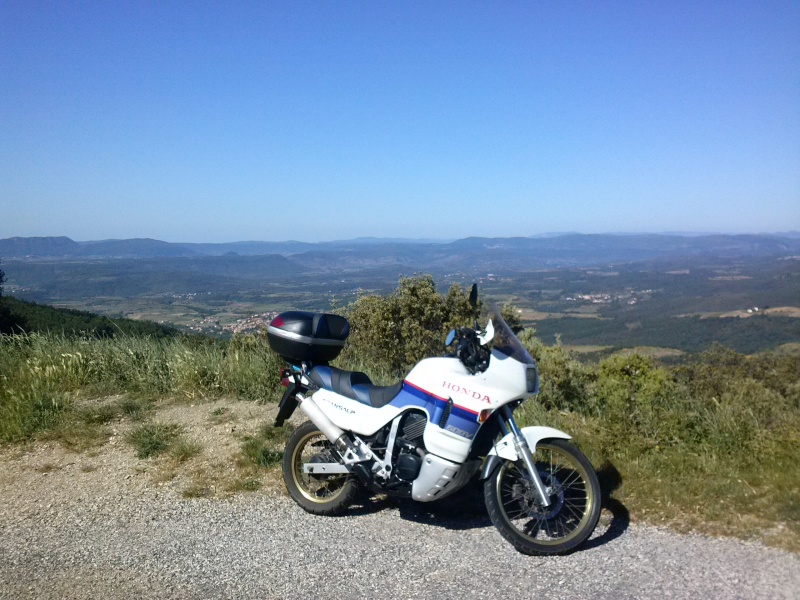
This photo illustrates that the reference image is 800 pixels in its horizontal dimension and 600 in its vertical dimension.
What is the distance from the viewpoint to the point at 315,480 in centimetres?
455

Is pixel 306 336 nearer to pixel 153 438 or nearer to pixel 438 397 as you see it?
pixel 438 397

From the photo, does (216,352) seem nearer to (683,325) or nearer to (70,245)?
(683,325)

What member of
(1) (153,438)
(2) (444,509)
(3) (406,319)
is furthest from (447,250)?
(2) (444,509)

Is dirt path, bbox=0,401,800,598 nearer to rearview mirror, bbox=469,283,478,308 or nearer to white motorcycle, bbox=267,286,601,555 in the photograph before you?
white motorcycle, bbox=267,286,601,555

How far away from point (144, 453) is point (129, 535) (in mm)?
1388

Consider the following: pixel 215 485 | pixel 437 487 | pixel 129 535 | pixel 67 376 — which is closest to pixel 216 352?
pixel 67 376

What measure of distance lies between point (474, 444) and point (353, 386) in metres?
0.90

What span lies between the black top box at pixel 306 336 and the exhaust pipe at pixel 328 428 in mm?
324

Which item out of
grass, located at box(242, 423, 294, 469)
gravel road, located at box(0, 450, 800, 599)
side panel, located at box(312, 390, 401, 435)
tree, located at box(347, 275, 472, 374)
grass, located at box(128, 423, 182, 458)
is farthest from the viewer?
tree, located at box(347, 275, 472, 374)

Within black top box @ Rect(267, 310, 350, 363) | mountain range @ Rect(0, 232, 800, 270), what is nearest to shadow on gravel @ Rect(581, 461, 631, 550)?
black top box @ Rect(267, 310, 350, 363)

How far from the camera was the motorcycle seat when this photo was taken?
13.3ft

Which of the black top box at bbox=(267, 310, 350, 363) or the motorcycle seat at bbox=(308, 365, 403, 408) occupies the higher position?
→ the black top box at bbox=(267, 310, 350, 363)

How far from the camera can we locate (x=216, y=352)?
7.57 metres

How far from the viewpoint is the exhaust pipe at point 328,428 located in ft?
13.7
